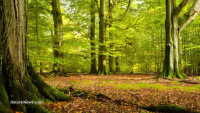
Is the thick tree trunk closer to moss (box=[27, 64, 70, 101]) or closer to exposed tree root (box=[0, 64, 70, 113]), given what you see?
moss (box=[27, 64, 70, 101])

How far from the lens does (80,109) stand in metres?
3.33

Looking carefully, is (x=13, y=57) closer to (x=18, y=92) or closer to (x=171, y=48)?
(x=18, y=92)

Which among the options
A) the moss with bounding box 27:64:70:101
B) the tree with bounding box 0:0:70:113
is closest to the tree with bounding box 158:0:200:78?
the moss with bounding box 27:64:70:101

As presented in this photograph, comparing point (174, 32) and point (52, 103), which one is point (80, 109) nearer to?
point (52, 103)

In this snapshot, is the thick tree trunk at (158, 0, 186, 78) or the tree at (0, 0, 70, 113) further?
the thick tree trunk at (158, 0, 186, 78)

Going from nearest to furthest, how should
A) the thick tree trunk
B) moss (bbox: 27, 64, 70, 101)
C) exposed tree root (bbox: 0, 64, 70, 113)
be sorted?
exposed tree root (bbox: 0, 64, 70, 113)
moss (bbox: 27, 64, 70, 101)
the thick tree trunk

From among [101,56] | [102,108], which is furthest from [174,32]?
[102,108]

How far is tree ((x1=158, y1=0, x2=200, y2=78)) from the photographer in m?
9.66

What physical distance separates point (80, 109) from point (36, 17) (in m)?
10.7

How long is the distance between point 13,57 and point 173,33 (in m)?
10.5

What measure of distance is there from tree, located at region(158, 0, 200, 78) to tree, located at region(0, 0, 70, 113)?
367 inches

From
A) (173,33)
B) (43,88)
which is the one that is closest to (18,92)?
(43,88)

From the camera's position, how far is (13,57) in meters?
2.51

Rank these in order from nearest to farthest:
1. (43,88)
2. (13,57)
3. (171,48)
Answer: (13,57) < (43,88) < (171,48)
